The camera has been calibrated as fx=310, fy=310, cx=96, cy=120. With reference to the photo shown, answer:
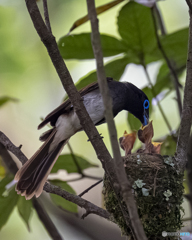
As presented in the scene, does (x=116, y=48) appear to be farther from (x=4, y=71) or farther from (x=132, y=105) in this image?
(x=4, y=71)

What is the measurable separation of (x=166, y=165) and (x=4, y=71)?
2963 millimetres

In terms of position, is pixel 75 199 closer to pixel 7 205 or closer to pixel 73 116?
pixel 7 205

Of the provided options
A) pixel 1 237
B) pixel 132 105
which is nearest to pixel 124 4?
pixel 132 105

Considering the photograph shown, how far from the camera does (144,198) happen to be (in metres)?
2.29

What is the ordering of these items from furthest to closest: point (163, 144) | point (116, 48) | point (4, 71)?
point (4, 71), point (163, 144), point (116, 48)

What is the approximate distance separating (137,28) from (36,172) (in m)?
1.54

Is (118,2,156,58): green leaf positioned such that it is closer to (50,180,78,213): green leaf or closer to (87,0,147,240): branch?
(50,180,78,213): green leaf

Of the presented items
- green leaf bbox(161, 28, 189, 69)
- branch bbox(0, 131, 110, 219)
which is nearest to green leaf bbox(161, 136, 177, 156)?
green leaf bbox(161, 28, 189, 69)

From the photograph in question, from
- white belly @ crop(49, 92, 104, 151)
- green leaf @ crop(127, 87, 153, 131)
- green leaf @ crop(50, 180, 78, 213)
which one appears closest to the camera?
green leaf @ crop(50, 180, 78, 213)

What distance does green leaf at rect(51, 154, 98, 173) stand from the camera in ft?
9.23

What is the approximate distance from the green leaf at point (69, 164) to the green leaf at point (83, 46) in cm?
92

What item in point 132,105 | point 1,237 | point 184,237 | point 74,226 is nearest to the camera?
point 184,237

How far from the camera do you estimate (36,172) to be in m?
2.64

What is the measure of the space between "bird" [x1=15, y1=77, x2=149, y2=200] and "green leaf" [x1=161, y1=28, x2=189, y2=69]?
0.60m
